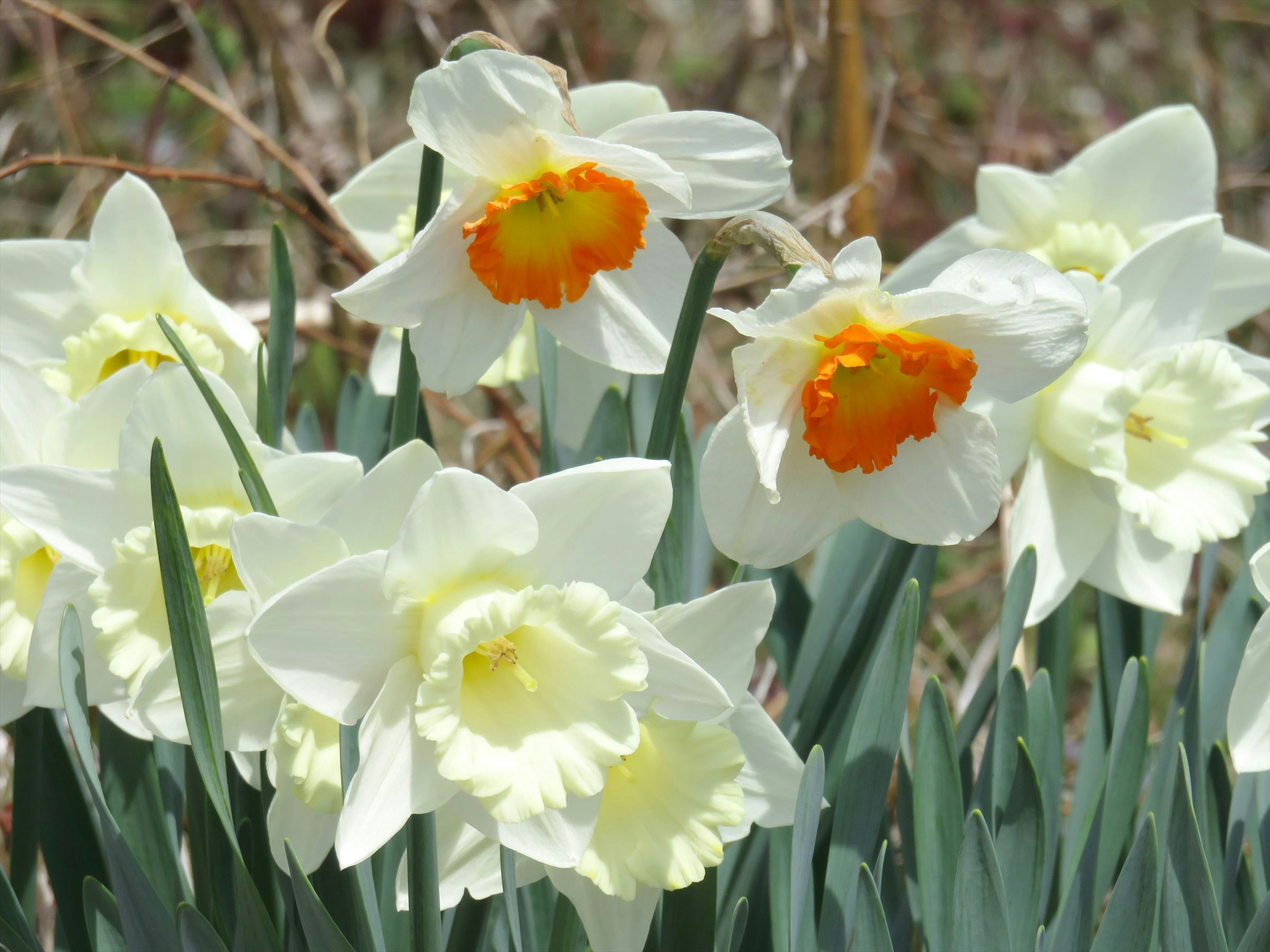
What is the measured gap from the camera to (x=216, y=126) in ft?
9.91

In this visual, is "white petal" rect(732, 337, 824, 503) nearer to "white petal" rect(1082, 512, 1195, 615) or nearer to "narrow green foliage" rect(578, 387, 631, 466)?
"narrow green foliage" rect(578, 387, 631, 466)

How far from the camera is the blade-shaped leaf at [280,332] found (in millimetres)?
1078

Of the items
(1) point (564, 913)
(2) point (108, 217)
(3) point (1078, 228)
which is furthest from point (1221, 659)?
(2) point (108, 217)

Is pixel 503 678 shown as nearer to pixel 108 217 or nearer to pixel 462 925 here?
pixel 462 925

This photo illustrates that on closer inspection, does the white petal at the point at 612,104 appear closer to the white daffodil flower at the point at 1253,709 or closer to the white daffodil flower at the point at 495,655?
the white daffodil flower at the point at 495,655

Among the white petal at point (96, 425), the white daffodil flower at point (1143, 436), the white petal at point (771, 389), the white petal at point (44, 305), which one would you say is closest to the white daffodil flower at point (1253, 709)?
the white daffodil flower at point (1143, 436)

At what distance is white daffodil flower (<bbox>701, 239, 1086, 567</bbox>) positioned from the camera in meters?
0.77

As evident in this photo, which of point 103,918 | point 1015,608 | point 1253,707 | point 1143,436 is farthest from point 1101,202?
point 103,918

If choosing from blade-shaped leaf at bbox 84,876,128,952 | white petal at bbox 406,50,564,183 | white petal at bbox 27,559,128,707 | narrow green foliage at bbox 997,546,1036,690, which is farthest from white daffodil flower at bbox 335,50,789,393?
blade-shaped leaf at bbox 84,876,128,952

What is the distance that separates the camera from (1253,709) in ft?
3.01

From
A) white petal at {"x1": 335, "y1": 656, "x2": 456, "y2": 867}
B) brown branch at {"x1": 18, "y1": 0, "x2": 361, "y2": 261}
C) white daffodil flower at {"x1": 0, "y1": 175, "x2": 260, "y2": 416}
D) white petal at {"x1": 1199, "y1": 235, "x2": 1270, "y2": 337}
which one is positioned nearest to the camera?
white petal at {"x1": 335, "y1": 656, "x2": 456, "y2": 867}

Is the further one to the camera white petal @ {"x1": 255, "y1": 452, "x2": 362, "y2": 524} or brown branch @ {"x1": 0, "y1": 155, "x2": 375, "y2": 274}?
brown branch @ {"x1": 0, "y1": 155, "x2": 375, "y2": 274}

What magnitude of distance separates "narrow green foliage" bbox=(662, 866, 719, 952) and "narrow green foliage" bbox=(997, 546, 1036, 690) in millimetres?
367

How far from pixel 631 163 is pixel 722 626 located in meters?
0.35
